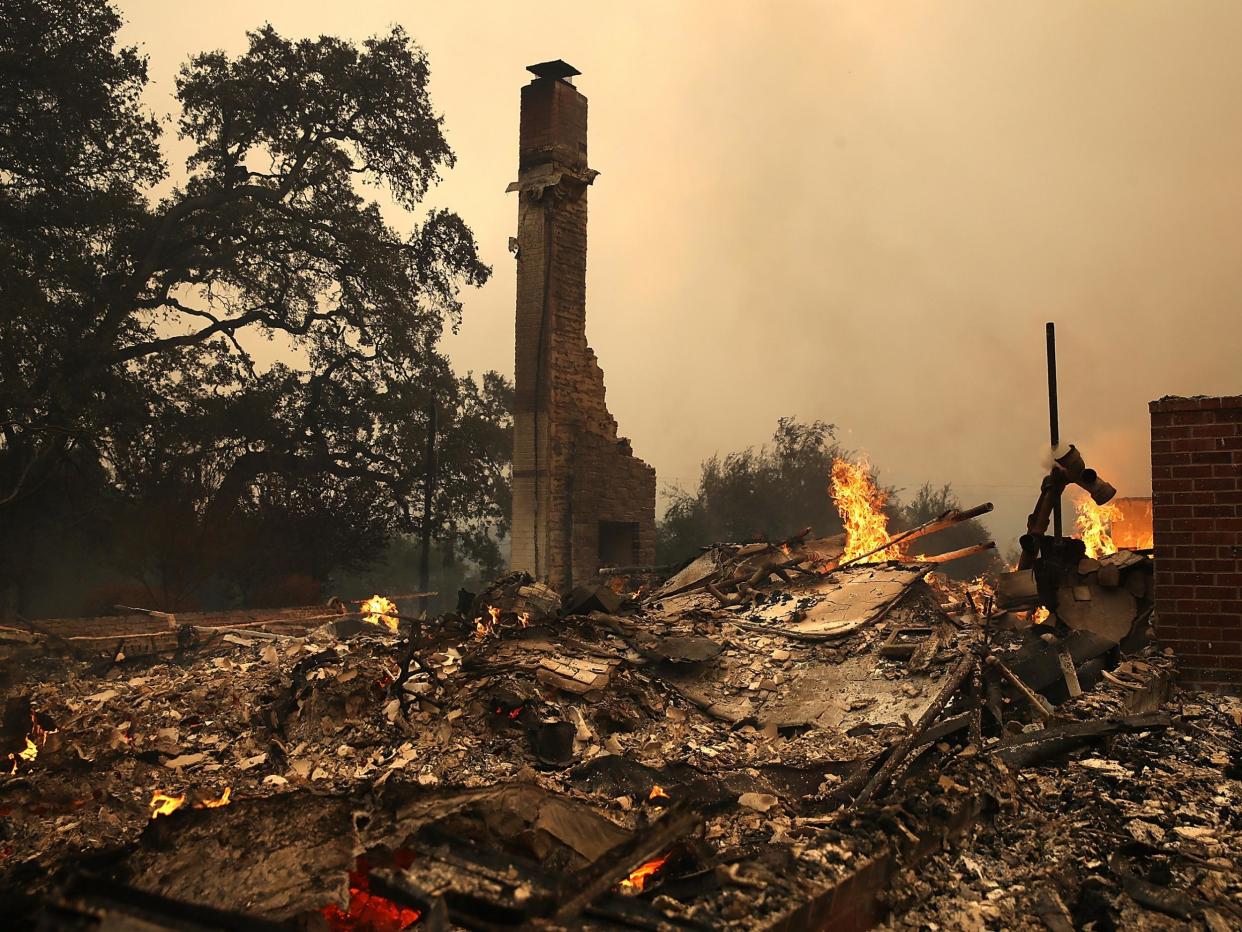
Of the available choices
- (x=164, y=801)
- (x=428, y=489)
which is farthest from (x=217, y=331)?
(x=164, y=801)

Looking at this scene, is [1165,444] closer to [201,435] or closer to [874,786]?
[874,786]

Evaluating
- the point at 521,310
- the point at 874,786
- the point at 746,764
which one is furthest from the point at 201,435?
the point at 874,786

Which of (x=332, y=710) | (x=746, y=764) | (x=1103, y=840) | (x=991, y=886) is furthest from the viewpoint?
(x=332, y=710)

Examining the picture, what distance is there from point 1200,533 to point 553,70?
1550 cm

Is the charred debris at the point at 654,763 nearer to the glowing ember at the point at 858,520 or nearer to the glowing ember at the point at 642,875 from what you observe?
the glowing ember at the point at 642,875

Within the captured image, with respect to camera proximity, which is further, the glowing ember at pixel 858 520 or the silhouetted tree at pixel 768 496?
the silhouetted tree at pixel 768 496

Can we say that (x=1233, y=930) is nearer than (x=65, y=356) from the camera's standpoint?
Yes

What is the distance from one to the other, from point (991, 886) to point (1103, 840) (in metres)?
0.59

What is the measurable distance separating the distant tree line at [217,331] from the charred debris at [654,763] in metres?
6.37

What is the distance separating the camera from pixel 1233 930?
283 cm

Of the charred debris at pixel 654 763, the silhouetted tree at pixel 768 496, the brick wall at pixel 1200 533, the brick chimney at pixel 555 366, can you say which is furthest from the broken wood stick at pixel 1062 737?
the silhouetted tree at pixel 768 496

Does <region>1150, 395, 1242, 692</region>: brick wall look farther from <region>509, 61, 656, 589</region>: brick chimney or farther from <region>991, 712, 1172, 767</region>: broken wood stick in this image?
<region>509, 61, 656, 589</region>: brick chimney

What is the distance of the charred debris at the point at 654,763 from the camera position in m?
3.04

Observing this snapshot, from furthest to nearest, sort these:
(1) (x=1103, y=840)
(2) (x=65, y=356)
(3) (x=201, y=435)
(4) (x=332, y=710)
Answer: (3) (x=201, y=435)
(2) (x=65, y=356)
(4) (x=332, y=710)
(1) (x=1103, y=840)
